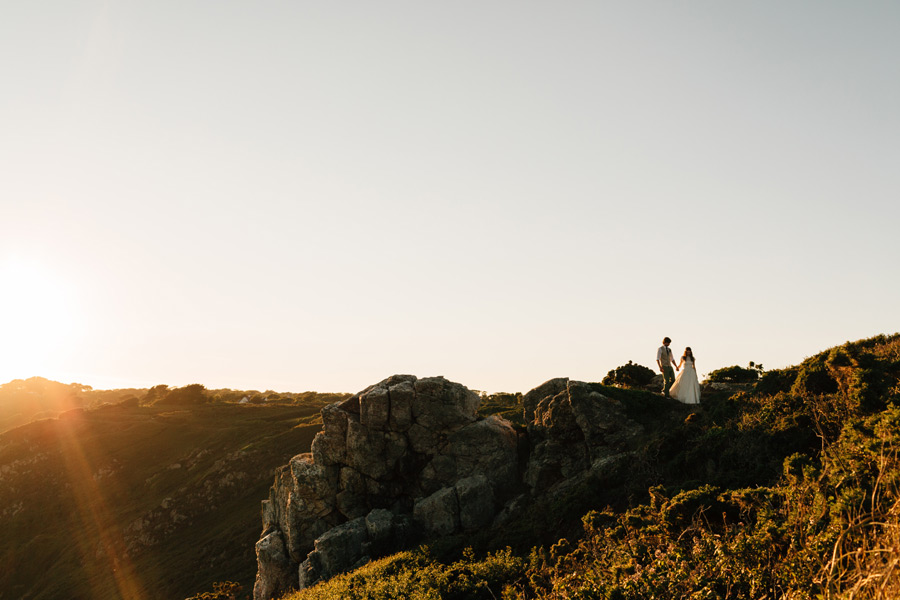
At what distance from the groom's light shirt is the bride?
85cm

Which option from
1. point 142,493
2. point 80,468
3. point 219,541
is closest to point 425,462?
point 219,541

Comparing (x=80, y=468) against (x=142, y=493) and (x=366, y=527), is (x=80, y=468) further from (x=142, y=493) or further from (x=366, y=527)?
(x=366, y=527)

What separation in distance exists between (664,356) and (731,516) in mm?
14612

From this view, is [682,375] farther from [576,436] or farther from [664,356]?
[576,436]

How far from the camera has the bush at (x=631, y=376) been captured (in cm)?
3344

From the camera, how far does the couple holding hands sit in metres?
27.6

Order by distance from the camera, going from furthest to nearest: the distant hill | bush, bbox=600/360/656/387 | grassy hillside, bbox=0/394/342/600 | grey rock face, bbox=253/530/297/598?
1. the distant hill
2. grassy hillside, bbox=0/394/342/600
3. bush, bbox=600/360/656/387
4. grey rock face, bbox=253/530/297/598

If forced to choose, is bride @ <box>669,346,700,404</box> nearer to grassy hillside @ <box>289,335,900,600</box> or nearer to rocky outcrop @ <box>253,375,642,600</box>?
grassy hillside @ <box>289,335,900,600</box>

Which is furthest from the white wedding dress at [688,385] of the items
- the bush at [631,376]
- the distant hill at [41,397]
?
the distant hill at [41,397]

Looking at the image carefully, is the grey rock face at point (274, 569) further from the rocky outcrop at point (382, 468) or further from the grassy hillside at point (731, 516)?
the grassy hillside at point (731, 516)

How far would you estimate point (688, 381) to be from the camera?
2780 centimetres

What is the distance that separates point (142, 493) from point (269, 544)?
4027 cm

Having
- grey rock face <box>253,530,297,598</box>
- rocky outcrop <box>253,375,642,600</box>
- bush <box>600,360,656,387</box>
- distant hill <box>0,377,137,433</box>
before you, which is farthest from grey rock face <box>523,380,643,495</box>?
distant hill <box>0,377,137,433</box>

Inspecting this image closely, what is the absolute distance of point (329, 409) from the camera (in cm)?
3422
